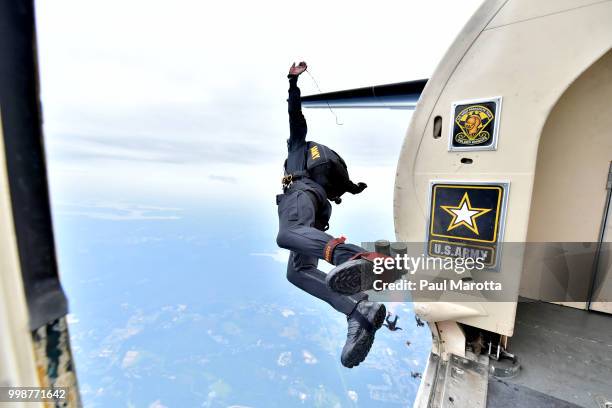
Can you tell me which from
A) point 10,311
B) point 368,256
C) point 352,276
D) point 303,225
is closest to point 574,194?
point 368,256

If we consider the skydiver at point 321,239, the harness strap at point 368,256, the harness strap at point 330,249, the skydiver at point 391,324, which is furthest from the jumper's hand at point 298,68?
the skydiver at point 391,324

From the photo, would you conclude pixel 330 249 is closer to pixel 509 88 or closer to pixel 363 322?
pixel 363 322

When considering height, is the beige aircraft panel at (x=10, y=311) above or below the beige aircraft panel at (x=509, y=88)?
below

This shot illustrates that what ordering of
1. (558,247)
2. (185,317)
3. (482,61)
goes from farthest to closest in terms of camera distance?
(185,317) → (558,247) → (482,61)

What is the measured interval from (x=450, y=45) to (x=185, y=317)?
256ft

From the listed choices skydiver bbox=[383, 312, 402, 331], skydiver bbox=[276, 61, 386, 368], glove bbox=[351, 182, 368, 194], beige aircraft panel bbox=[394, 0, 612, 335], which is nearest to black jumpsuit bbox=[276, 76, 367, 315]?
skydiver bbox=[276, 61, 386, 368]

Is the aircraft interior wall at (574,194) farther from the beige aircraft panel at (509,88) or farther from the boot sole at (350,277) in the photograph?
the boot sole at (350,277)

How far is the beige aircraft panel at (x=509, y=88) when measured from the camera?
4.32 feet

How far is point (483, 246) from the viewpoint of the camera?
1.65 metres

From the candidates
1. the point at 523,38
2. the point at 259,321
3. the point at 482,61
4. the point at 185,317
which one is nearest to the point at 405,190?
the point at 482,61

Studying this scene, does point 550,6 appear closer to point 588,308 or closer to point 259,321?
point 588,308

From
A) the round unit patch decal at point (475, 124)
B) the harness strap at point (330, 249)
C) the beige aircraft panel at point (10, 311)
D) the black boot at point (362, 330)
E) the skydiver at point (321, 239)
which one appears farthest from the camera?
the black boot at point (362, 330)

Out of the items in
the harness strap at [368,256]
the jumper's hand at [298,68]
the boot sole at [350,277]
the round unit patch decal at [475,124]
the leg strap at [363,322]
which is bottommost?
the leg strap at [363,322]

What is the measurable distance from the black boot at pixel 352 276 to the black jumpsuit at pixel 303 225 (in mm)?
152
